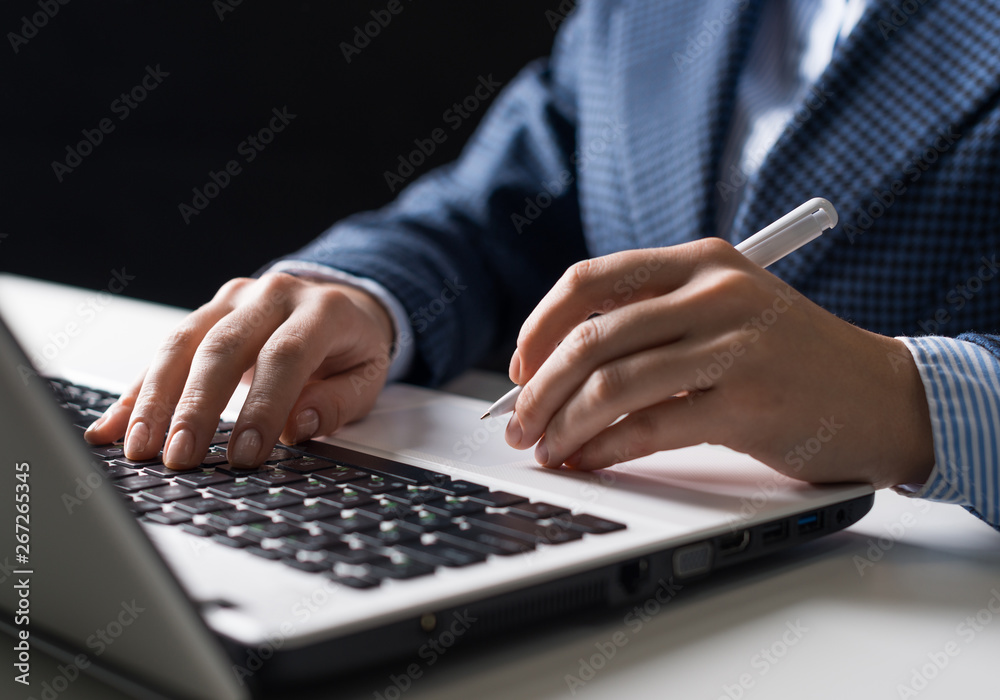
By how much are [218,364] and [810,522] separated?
363mm

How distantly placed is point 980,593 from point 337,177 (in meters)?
1.34

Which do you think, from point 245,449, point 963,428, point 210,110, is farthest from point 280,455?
point 210,110

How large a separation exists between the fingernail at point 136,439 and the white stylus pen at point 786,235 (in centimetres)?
20

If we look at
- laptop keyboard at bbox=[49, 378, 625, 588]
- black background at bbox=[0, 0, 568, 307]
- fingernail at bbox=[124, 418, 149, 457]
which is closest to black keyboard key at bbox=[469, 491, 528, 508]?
laptop keyboard at bbox=[49, 378, 625, 588]

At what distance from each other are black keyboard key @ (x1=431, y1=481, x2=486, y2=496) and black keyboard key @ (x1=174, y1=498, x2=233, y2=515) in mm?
100

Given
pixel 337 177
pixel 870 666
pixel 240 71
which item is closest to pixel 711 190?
pixel 870 666

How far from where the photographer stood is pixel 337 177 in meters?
1.56

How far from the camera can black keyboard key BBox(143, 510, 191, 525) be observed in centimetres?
37

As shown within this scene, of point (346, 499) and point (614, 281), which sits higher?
point (614, 281)

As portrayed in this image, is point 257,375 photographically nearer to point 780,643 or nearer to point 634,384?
point 634,384

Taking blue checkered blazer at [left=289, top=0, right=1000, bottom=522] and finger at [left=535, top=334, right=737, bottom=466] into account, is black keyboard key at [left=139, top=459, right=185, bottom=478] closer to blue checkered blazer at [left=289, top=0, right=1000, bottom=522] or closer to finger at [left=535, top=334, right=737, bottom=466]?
finger at [left=535, top=334, right=737, bottom=466]

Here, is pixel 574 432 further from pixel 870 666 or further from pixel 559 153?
pixel 559 153

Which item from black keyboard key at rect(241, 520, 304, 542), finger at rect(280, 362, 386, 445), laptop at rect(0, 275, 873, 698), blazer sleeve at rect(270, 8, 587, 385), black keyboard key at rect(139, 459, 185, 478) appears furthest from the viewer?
blazer sleeve at rect(270, 8, 587, 385)

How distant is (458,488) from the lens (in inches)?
16.9
